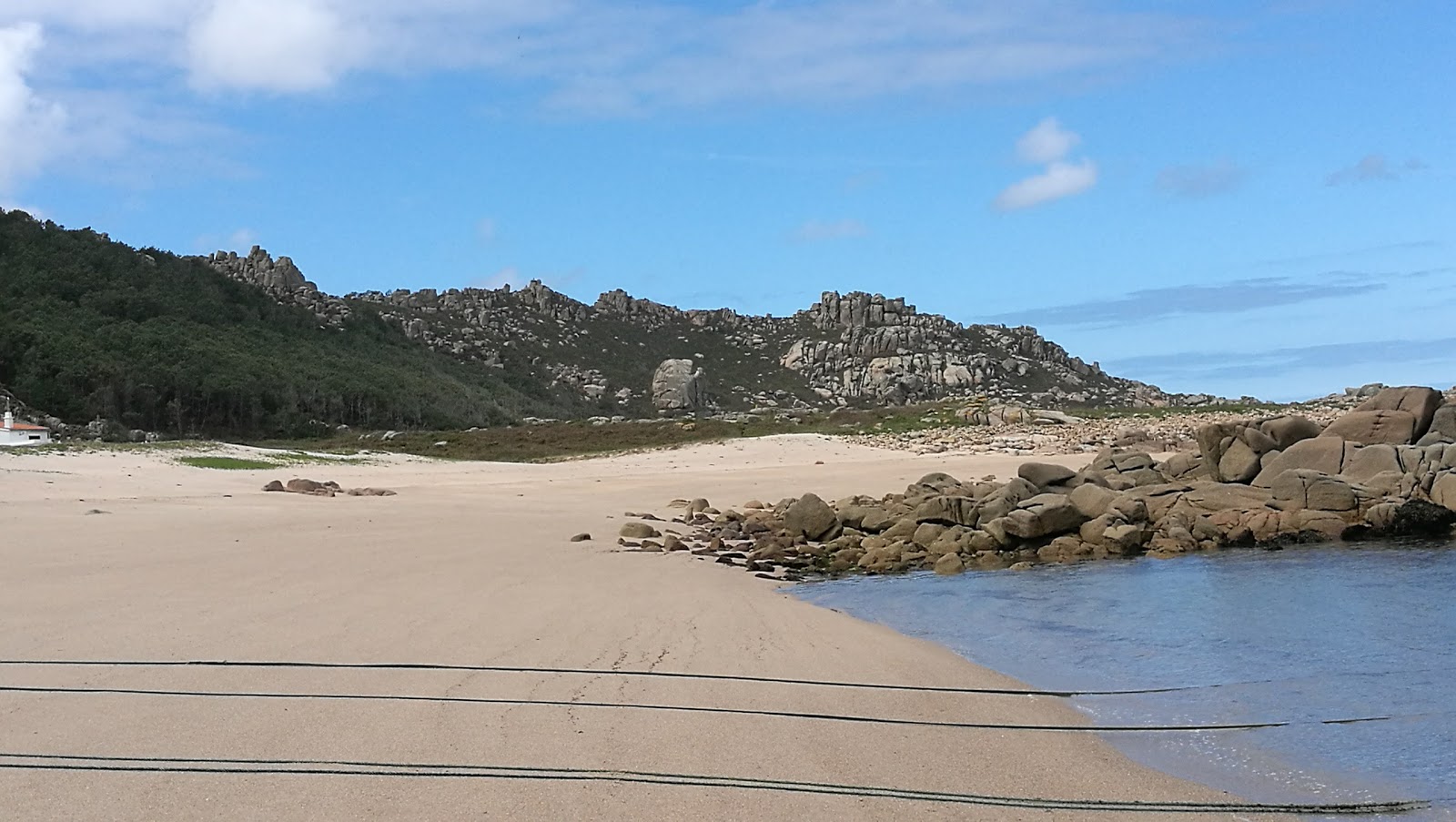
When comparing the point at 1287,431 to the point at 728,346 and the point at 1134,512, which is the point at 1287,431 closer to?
the point at 1134,512

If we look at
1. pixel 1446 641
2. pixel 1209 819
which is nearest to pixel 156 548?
pixel 1209 819

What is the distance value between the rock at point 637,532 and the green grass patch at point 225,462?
11.7m

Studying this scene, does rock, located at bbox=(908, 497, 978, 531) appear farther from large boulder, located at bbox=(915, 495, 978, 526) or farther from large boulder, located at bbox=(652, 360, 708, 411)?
large boulder, located at bbox=(652, 360, 708, 411)

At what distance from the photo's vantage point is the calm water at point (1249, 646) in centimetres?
508

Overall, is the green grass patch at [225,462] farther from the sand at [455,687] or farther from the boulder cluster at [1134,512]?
the sand at [455,687]

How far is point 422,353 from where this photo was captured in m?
70.7

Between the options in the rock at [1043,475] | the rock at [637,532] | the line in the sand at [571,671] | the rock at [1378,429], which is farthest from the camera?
the rock at [1378,429]

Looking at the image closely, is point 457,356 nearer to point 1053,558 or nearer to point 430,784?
point 1053,558

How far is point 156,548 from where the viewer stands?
9914 millimetres

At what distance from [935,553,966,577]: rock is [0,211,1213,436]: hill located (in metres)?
37.9

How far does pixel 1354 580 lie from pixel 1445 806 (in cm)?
756

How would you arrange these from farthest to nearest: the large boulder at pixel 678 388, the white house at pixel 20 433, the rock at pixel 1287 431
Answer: the large boulder at pixel 678 388
the white house at pixel 20 433
the rock at pixel 1287 431

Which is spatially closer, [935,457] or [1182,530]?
[1182,530]

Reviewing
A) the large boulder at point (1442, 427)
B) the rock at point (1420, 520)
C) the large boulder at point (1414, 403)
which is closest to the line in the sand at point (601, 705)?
the rock at point (1420, 520)
